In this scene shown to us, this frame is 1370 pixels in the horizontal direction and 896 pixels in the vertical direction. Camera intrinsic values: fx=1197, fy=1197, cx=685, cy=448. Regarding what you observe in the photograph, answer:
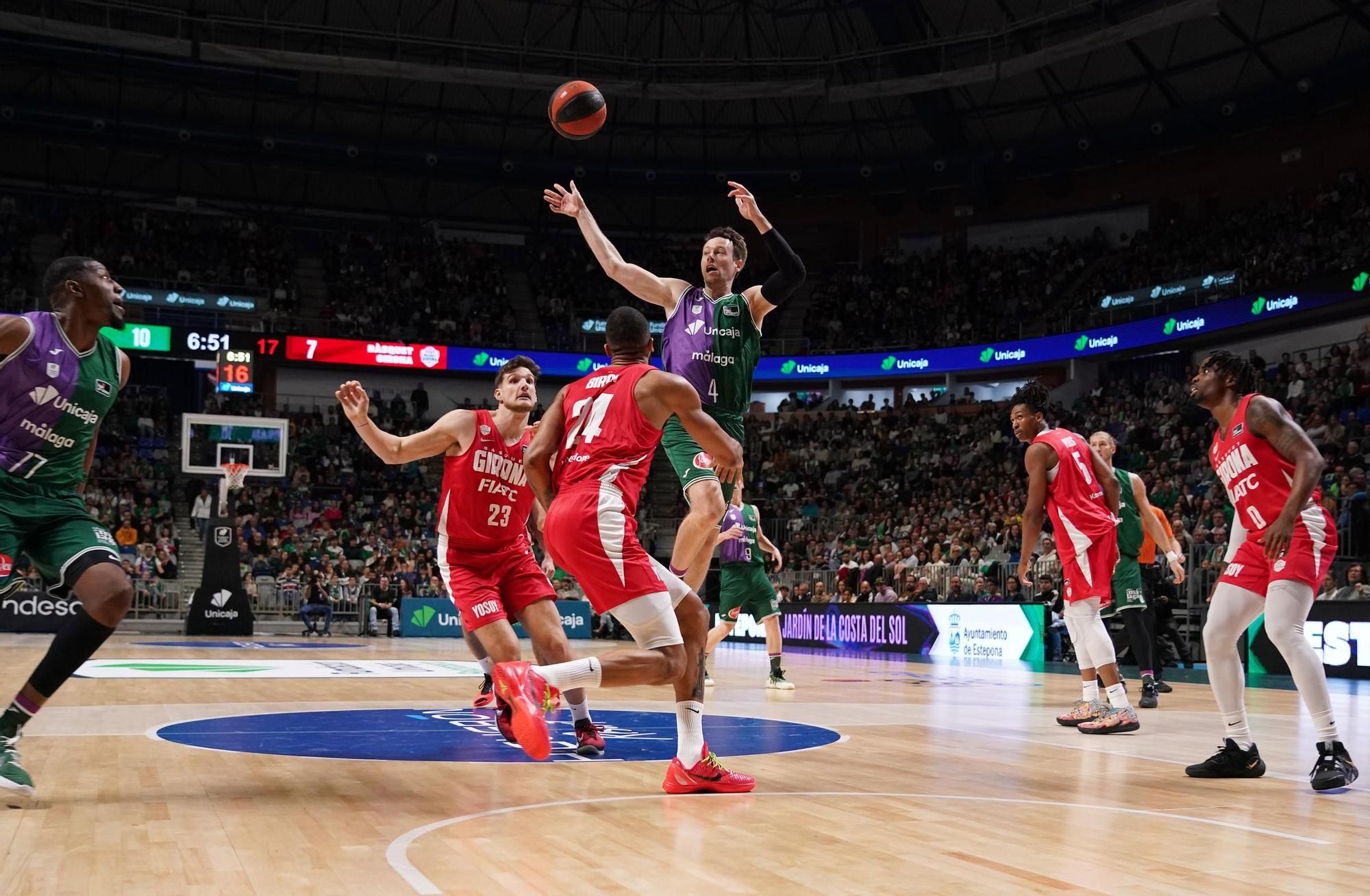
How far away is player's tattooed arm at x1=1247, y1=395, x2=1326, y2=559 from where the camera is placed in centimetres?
577

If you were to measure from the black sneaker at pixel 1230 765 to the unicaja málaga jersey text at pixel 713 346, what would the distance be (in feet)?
10.2

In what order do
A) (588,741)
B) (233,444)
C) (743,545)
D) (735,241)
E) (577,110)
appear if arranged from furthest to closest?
(233,444)
(743,545)
(577,110)
(735,241)
(588,741)

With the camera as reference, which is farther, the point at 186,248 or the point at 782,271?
the point at 186,248

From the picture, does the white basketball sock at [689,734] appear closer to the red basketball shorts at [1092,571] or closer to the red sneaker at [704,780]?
the red sneaker at [704,780]

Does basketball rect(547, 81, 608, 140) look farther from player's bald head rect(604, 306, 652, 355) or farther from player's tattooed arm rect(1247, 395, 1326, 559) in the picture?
player's tattooed arm rect(1247, 395, 1326, 559)

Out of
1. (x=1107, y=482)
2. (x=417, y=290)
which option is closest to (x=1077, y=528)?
(x=1107, y=482)

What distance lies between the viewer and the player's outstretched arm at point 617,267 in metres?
7.07

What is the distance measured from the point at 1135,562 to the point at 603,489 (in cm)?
731

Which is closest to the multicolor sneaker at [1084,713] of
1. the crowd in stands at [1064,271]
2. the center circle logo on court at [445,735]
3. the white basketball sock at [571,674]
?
the center circle logo on court at [445,735]

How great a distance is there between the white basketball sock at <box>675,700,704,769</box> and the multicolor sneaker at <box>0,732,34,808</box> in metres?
2.66

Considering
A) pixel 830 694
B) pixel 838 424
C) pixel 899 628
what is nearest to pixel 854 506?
pixel 838 424

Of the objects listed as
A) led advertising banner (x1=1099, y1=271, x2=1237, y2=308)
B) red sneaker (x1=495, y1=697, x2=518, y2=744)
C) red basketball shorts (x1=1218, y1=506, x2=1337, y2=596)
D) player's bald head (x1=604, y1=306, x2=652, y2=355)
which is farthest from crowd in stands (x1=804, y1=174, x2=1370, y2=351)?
red sneaker (x1=495, y1=697, x2=518, y2=744)

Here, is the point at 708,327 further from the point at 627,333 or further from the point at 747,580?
the point at 747,580

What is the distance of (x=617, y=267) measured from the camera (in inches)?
287
